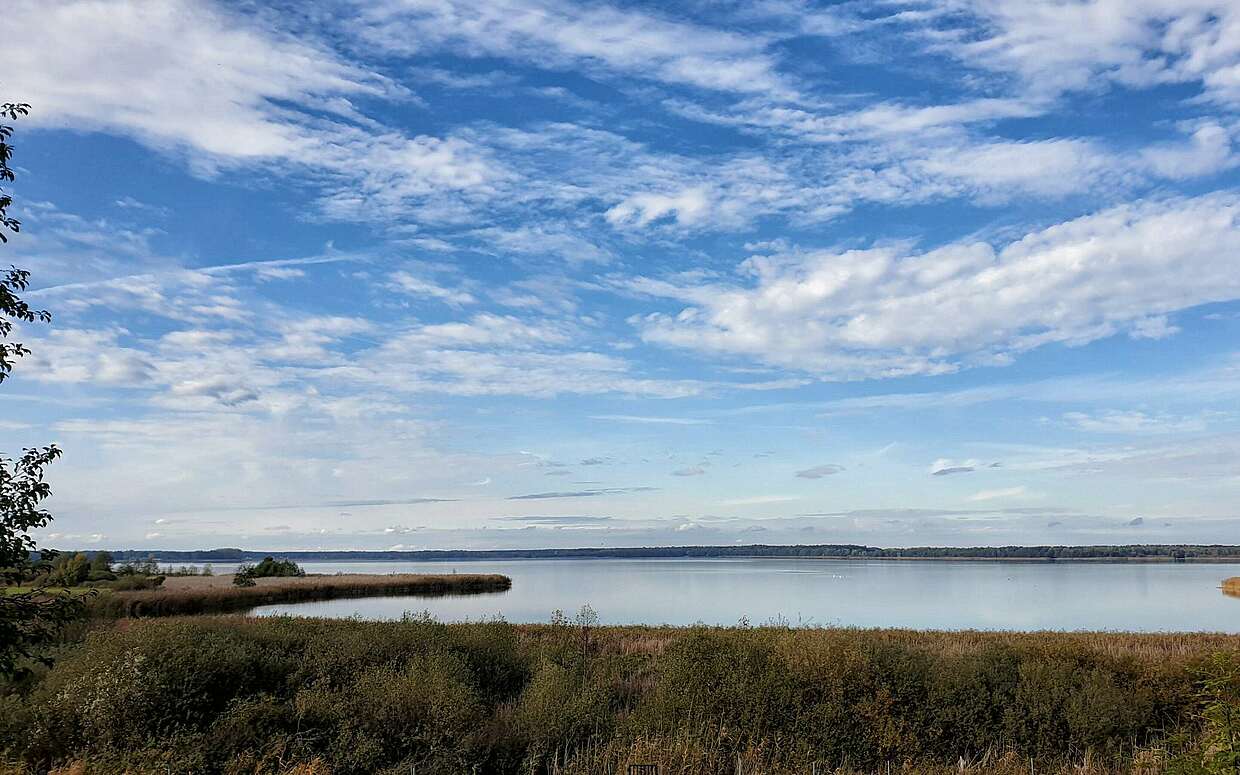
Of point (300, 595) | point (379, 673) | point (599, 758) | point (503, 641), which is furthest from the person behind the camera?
point (300, 595)

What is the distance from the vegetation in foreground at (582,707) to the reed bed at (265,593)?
23.1 feet

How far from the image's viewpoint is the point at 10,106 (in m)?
8.59

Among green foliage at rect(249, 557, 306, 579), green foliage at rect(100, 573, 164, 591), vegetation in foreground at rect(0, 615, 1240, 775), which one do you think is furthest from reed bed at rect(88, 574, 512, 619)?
vegetation in foreground at rect(0, 615, 1240, 775)

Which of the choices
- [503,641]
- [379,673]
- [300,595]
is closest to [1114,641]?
[503,641]

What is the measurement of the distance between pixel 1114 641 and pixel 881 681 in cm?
1434

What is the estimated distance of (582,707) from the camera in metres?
13.6

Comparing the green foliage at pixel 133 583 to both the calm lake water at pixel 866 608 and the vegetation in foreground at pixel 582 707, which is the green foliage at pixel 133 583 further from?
the vegetation in foreground at pixel 582 707

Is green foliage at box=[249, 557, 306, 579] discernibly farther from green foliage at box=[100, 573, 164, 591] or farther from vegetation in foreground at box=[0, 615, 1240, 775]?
vegetation in foreground at box=[0, 615, 1240, 775]

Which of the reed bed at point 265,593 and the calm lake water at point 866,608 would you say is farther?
the calm lake water at point 866,608

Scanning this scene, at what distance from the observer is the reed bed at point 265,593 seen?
38938 millimetres

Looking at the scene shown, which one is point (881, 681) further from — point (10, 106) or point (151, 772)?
point (10, 106)

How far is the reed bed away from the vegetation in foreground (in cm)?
705

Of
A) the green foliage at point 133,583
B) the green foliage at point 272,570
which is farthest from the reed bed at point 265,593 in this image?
the green foliage at point 272,570

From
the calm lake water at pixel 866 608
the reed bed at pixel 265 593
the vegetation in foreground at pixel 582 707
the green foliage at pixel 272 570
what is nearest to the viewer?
the vegetation in foreground at pixel 582 707
